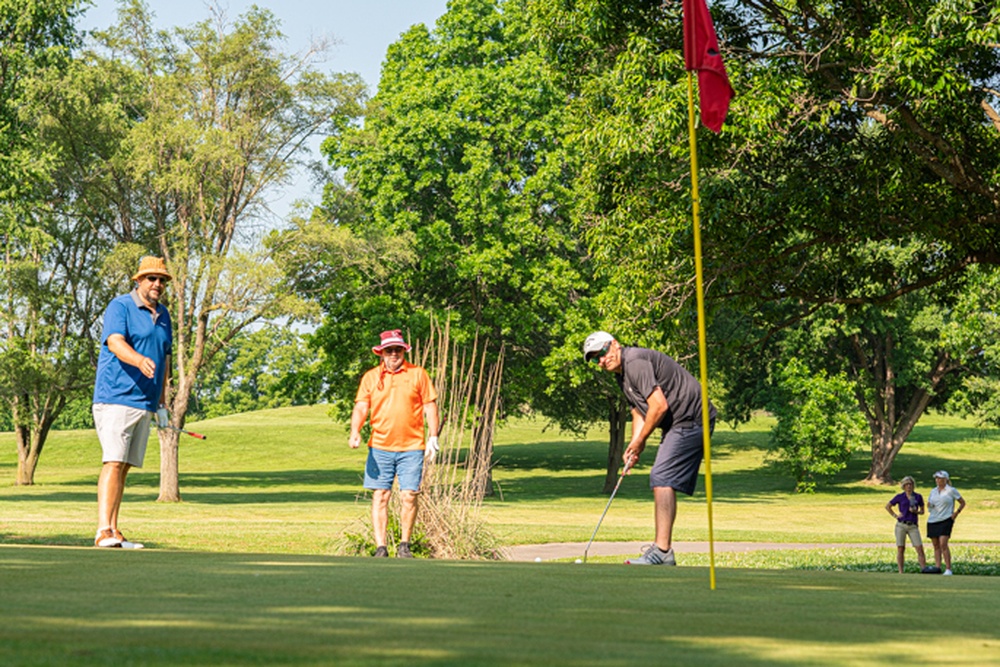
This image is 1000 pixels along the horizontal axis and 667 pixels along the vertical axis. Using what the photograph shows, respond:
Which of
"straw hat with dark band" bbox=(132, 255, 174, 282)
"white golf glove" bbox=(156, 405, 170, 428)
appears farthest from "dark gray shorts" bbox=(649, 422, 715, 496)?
"straw hat with dark band" bbox=(132, 255, 174, 282)

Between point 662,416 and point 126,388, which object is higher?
point 126,388

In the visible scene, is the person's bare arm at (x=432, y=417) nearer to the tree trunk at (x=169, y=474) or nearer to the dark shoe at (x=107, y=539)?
the dark shoe at (x=107, y=539)

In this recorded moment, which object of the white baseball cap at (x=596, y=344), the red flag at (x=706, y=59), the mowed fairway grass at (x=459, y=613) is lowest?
the mowed fairway grass at (x=459, y=613)

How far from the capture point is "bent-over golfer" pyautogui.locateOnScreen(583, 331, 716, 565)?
34.2 ft

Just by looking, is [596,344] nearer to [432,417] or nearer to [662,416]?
[662,416]

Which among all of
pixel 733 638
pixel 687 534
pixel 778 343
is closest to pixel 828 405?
pixel 778 343

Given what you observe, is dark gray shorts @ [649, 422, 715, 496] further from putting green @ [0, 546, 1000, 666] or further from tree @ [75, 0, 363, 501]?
tree @ [75, 0, 363, 501]

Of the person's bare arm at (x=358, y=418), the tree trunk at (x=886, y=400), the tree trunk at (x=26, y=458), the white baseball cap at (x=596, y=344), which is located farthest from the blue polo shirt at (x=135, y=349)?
the tree trunk at (x=886, y=400)

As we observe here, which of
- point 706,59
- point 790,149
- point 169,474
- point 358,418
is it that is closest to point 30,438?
point 169,474

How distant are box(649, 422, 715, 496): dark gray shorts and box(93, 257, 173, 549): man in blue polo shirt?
13.3 feet

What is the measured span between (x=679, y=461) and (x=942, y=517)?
9.77 m

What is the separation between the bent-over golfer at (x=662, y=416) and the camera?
1041cm

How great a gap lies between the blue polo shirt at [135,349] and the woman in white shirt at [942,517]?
12.4 m

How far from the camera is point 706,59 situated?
10250mm
